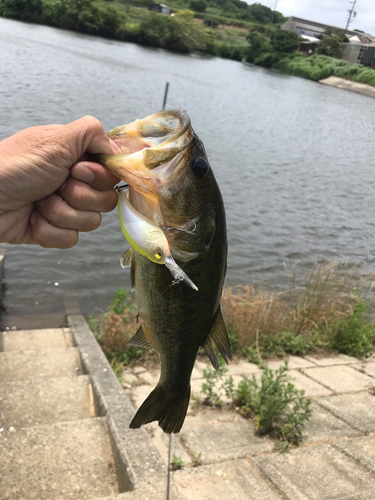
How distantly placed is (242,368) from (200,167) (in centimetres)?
478

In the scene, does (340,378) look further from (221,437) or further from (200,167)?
(200,167)

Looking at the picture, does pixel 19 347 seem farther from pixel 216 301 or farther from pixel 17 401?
pixel 216 301

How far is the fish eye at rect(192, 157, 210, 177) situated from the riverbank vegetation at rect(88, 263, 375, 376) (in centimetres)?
434

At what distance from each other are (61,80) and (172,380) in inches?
922

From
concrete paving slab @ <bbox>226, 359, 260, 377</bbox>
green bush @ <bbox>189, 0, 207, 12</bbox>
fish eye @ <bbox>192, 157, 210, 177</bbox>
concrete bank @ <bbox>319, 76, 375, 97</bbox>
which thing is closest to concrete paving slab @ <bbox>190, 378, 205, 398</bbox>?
concrete paving slab @ <bbox>226, 359, 260, 377</bbox>

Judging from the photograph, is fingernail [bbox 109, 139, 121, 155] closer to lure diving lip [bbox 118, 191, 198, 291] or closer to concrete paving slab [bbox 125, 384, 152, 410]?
lure diving lip [bbox 118, 191, 198, 291]

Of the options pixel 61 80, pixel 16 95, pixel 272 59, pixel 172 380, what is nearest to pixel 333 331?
pixel 172 380

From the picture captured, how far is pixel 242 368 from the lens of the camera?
594 centimetres

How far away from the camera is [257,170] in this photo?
17359 millimetres

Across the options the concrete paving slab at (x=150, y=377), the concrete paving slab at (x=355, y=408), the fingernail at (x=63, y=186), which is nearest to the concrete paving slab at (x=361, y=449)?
the concrete paving slab at (x=355, y=408)

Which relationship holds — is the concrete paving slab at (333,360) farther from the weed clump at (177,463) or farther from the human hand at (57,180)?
the human hand at (57,180)

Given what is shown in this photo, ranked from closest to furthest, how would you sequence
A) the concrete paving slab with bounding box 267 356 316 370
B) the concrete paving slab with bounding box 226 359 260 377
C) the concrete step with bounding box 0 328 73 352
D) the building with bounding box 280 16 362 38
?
1. the concrete paving slab with bounding box 226 359 260 377
2. the concrete step with bounding box 0 328 73 352
3. the concrete paving slab with bounding box 267 356 316 370
4. the building with bounding box 280 16 362 38

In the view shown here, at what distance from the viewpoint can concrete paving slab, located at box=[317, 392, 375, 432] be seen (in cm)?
451

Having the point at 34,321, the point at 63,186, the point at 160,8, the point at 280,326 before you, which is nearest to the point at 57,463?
the point at 63,186
